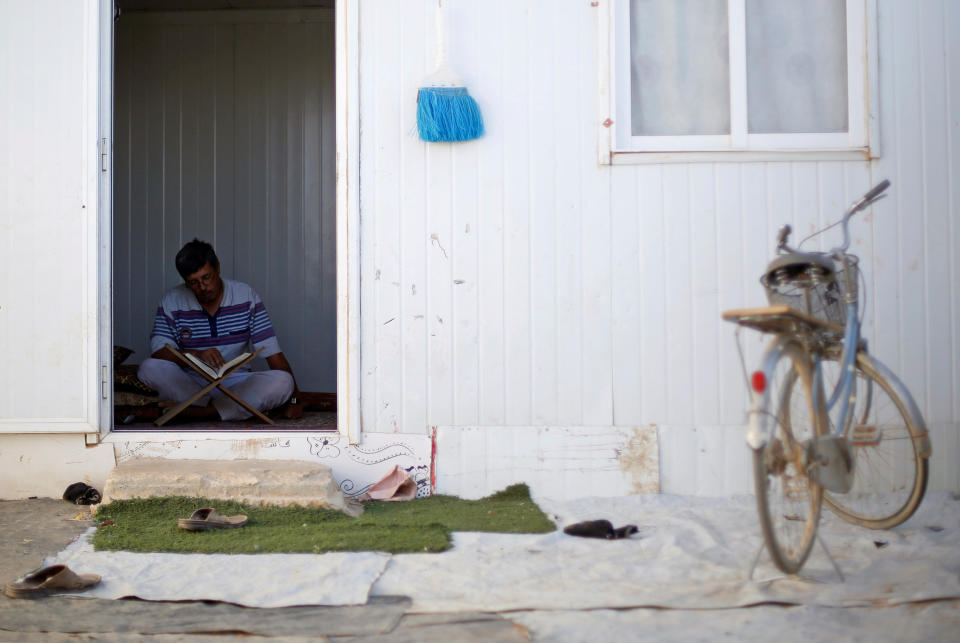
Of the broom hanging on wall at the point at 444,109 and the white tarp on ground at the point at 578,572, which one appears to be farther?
the broom hanging on wall at the point at 444,109

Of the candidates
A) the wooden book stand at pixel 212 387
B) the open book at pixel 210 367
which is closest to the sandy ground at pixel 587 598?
the wooden book stand at pixel 212 387

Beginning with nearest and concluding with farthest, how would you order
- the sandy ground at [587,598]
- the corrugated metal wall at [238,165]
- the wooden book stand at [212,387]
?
the sandy ground at [587,598] → the wooden book stand at [212,387] → the corrugated metal wall at [238,165]

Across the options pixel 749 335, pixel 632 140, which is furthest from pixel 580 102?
pixel 749 335

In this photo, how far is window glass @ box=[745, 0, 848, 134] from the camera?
13.5 ft

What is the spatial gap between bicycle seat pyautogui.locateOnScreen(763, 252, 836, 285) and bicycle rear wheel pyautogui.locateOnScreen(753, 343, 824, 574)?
0.28 metres

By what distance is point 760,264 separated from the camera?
4062mm

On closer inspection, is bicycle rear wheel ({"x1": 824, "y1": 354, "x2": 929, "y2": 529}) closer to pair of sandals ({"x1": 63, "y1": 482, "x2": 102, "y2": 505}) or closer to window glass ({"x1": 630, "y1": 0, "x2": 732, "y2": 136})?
window glass ({"x1": 630, "y1": 0, "x2": 732, "y2": 136})

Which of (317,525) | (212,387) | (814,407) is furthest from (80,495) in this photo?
(814,407)

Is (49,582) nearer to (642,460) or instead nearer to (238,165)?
(642,460)

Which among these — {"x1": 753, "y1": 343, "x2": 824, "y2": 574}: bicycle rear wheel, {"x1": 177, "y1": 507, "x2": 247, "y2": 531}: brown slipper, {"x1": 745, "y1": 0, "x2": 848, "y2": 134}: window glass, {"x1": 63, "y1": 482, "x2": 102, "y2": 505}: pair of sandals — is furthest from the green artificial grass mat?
{"x1": 745, "y1": 0, "x2": 848, "y2": 134}: window glass

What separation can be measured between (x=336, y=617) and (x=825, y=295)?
1990mm

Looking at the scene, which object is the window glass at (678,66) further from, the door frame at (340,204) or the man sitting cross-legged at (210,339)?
the man sitting cross-legged at (210,339)

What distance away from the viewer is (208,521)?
3537 mm

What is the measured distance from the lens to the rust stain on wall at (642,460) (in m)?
4.05
